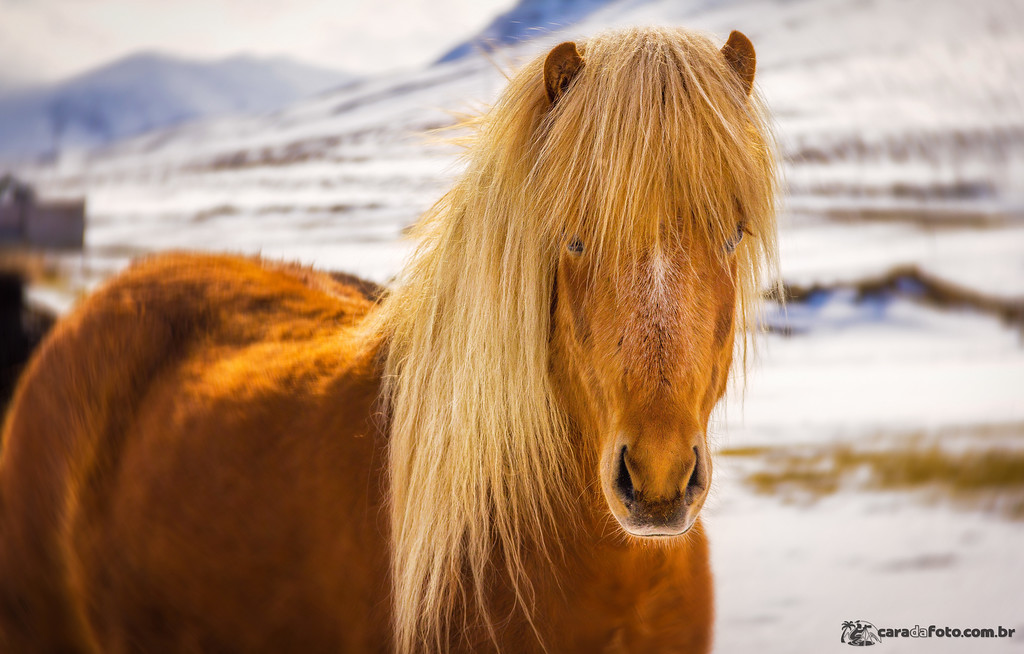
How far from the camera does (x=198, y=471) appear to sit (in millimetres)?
1119

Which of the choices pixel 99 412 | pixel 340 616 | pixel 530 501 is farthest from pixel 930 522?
pixel 99 412

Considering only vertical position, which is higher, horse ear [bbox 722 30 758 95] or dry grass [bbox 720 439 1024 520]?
horse ear [bbox 722 30 758 95]

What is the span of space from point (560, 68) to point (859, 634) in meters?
1.49

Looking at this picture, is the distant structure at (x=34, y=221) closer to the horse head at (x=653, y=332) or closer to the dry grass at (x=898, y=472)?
the horse head at (x=653, y=332)

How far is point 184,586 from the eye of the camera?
1096mm

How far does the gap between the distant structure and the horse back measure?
4.25ft

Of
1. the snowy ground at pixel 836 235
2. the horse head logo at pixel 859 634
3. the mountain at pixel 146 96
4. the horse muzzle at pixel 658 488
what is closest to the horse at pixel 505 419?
the horse muzzle at pixel 658 488

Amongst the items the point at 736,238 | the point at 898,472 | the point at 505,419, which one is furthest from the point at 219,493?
the point at 898,472

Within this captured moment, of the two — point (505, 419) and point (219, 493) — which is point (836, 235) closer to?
point (505, 419)

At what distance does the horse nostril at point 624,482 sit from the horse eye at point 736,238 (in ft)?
0.96

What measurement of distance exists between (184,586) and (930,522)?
89.2 inches

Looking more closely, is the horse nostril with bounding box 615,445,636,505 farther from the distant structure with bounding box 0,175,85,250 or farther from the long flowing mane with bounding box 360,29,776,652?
the distant structure with bounding box 0,175,85,250

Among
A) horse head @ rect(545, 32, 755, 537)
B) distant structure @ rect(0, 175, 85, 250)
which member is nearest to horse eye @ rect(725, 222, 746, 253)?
horse head @ rect(545, 32, 755, 537)

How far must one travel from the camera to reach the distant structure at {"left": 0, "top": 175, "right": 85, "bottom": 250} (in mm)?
2363
